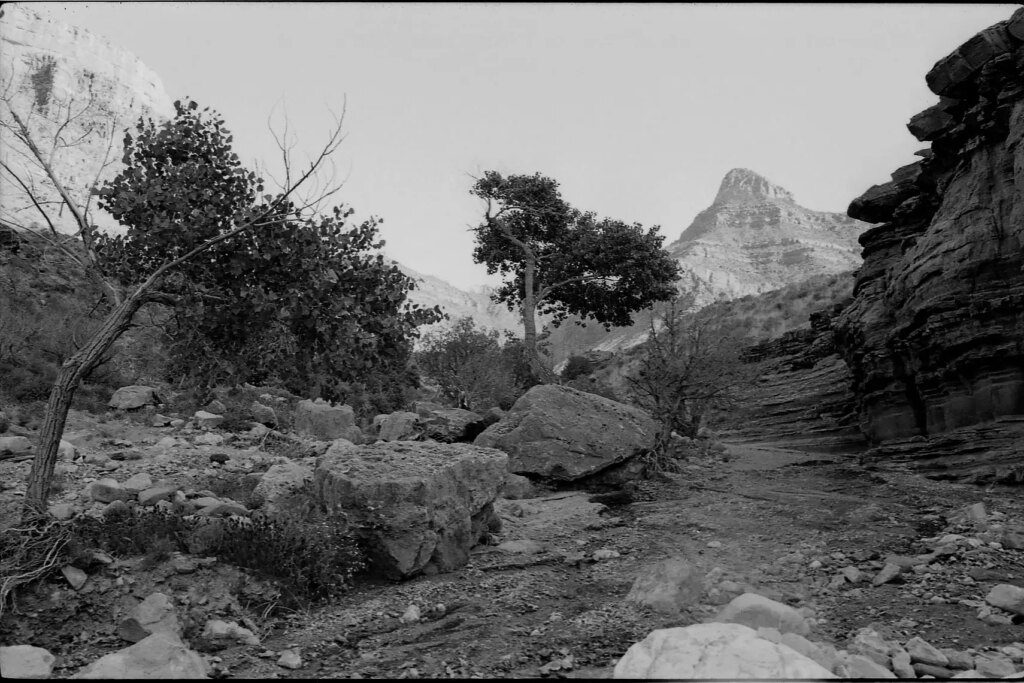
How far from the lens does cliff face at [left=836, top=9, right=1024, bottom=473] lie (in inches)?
475

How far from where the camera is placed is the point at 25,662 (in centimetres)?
472

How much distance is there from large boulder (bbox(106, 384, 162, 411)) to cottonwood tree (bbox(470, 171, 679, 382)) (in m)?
12.2

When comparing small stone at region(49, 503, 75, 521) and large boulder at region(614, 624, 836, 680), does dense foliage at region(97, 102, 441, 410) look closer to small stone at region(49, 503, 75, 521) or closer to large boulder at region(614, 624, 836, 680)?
small stone at region(49, 503, 75, 521)

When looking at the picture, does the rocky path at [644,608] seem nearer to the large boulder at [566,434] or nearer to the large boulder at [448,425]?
the large boulder at [566,434]

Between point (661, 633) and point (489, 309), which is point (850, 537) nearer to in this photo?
point (661, 633)

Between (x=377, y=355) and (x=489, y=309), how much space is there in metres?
22.6

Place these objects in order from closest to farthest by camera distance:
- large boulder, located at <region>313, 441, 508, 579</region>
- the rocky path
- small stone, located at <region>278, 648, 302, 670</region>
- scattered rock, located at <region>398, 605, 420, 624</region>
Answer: the rocky path
small stone, located at <region>278, 648, 302, 670</region>
scattered rock, located at <region>398, 605, 420, 624</region>
large boulder, located at <region>313, 441, 508, 579</region>

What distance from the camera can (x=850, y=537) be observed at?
5.45m

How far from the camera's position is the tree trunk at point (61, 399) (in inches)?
266

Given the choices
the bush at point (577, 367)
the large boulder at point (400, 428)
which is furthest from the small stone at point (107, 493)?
the bush at point (577, 367)

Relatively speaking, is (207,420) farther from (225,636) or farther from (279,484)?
(225,636)

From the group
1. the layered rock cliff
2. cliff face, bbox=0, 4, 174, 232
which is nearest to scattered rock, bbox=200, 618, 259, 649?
cliff face, bbox=0, 4, 174, 232

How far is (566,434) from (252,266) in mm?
6895

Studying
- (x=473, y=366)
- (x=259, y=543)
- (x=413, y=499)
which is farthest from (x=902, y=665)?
(x=473, y=366)
